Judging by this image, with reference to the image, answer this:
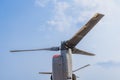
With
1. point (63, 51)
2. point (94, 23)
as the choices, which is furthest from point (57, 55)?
point (94, 23)

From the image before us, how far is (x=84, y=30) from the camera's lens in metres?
29.2

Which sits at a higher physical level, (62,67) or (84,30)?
(84,30)

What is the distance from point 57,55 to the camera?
30.4 m

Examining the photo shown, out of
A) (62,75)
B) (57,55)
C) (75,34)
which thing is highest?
(75,34)

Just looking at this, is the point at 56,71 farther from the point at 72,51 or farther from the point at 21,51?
the point at 21,51

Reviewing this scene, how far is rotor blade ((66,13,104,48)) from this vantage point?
2838 cm

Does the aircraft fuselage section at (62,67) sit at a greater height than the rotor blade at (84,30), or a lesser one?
lesser

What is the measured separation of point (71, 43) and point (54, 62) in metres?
3.10

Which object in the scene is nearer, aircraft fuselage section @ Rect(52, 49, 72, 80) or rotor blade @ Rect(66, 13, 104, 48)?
rotor blade @ Rect(66, 13, 104, 48)

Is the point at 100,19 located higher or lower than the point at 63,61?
higher

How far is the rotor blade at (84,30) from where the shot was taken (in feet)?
93.1

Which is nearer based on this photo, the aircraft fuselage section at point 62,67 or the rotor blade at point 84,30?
the rotor blade at point 84,30

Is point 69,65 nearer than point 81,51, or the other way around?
point 69,65

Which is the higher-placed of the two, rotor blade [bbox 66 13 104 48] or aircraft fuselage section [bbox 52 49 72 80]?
rotor blade [bbox 66 13 104 48]
